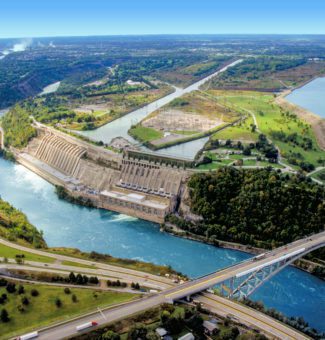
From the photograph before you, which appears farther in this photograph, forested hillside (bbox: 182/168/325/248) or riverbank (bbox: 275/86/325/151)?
riverbank (bbox: 275/86/325/151)

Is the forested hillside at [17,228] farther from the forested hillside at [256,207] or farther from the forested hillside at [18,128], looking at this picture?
the forested hillside at [18,128]

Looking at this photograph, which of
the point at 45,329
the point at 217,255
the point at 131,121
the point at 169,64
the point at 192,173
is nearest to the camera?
the point at 45,329

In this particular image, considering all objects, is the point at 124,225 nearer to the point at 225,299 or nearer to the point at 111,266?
the point at 111,266

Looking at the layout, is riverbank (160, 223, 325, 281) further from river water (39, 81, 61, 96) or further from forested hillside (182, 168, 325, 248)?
river water (39, 81, 61, 96)

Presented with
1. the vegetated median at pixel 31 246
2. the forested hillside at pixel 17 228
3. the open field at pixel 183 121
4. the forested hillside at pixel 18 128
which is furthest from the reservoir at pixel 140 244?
the open field at pixel 183 121

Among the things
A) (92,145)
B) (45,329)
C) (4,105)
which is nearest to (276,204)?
(45,329)

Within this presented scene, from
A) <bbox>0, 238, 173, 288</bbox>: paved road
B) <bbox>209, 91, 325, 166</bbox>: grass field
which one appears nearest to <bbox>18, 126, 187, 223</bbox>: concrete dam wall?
<bbox>0, 238, 173, 288</bbox>: paved road
